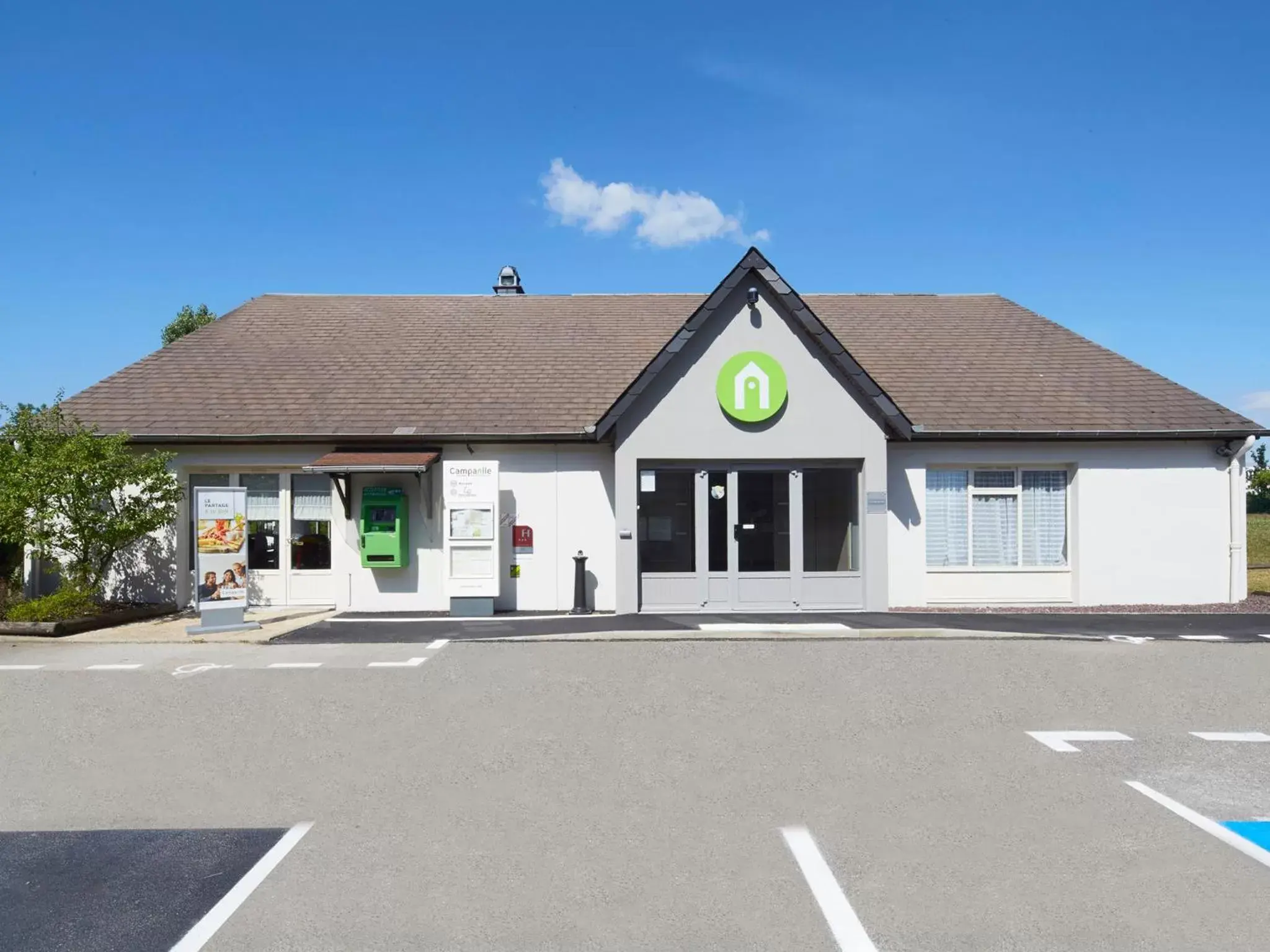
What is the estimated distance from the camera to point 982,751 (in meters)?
6.96

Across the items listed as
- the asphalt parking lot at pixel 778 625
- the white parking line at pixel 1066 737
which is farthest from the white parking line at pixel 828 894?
the asphalt parking lot at pixel 778 625

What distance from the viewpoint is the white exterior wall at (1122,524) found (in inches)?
636

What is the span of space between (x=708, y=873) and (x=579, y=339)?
51.8 feet

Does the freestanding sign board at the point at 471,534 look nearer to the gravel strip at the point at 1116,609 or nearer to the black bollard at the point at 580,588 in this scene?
the black bollard at the point at 580,588

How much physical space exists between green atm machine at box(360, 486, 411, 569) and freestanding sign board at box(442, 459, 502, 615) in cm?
92

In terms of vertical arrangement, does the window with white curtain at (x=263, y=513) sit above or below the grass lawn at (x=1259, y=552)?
above

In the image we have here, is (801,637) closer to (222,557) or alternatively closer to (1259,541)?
(222,557)

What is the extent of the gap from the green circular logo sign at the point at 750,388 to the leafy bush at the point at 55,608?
404 inches

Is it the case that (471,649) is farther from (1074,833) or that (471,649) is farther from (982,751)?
(1074,833)

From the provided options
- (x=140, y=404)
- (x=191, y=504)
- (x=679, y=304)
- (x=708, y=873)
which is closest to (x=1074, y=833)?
(x=708, y=873)

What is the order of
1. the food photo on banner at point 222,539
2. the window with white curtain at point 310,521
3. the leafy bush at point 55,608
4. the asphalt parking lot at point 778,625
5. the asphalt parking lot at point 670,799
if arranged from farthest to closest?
the window with white curtain at point 310,521 → the food photo on banner at point 222,539 → the leafy bush at point 55,608 → the asphalt parking lot at point 778,625 → the asphalt parking lot at point 670,799

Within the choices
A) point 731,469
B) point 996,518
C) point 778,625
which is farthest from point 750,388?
point 996,518

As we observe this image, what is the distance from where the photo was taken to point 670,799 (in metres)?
5.91

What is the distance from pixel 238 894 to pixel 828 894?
9.19 ft
